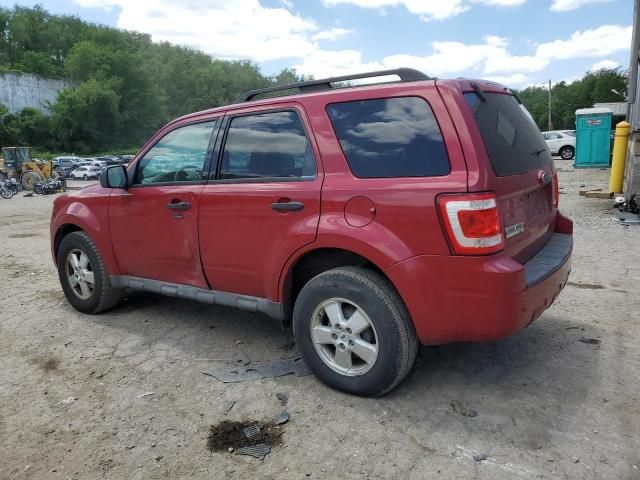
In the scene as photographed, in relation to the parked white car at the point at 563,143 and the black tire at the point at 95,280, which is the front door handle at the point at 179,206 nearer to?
the black tire at the point at 95,280

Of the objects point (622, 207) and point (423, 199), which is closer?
point (423, 199)

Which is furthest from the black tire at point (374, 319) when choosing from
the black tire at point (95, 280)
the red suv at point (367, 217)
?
the black tire at point (95, 280)

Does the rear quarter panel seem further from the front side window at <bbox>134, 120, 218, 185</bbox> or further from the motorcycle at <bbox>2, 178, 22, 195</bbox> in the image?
the motorcycle at <bbox>2, 178, 22, 195</bbox>

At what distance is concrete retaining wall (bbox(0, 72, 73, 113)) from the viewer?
5972 cm

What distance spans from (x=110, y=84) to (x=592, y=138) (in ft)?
219

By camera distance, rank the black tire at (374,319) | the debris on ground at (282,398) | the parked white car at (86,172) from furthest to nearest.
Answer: the parked white car at (86,172) < the debris on ground at (282,398) < the black tire at (374,319)

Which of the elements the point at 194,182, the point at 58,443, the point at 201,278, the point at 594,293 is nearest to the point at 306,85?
the point at 194,182

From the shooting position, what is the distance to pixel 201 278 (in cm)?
392

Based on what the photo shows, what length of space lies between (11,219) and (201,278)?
12481 millimetres

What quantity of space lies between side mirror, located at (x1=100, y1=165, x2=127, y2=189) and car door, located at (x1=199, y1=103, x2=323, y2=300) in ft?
3.30

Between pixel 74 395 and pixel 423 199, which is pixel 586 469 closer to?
pixel 423 199

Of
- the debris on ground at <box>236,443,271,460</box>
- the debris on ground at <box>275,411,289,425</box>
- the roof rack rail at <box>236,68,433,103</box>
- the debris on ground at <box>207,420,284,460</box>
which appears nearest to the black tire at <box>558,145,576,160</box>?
the roof rack rail at <box>236,68,433,103</box>

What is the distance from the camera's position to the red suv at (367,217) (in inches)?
108

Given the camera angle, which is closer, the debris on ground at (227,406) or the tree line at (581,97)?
the debris on ground at (227,406)
